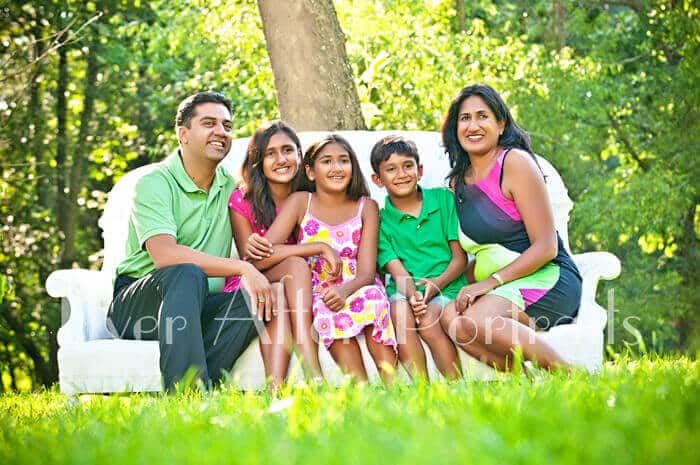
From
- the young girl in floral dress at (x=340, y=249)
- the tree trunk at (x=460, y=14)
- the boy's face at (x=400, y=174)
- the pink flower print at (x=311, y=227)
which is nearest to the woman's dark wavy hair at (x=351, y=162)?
the young girl in floral dress at (x=340, y=249)

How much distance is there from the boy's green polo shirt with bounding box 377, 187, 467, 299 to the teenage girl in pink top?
16.0 inches

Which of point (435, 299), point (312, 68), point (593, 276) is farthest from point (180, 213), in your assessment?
point (312, 68)

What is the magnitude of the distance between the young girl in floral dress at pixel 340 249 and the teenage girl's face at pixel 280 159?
97 millimetres

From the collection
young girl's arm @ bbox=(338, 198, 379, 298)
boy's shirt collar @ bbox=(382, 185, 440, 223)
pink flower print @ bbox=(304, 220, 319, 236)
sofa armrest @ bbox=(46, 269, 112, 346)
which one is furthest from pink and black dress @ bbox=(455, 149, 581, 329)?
sofa armrest @ bbox=(46, 269, 112, 346)

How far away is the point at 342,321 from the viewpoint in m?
3.71

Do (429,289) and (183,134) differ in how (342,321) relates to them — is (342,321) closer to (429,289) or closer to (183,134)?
(429,289)

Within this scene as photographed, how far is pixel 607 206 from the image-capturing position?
779cm

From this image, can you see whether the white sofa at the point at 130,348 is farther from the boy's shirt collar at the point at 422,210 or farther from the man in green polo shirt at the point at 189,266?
the boy's shirt collar at the point at 422,210

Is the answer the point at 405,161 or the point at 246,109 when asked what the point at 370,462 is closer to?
the point at 405,161

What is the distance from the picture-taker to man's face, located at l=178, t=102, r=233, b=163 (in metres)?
4.09

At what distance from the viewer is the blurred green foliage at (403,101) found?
7.65 meters

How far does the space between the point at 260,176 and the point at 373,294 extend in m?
0.81

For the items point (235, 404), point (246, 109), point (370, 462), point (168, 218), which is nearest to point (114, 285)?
point (168, 218)

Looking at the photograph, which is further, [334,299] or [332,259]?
[332,259]
